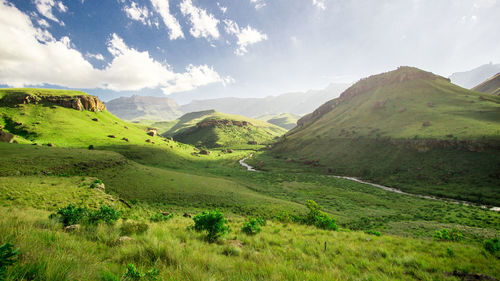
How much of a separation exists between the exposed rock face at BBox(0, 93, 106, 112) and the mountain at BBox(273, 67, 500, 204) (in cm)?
10548

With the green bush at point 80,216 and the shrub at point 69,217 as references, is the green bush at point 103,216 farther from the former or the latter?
the shrub at point 69,217

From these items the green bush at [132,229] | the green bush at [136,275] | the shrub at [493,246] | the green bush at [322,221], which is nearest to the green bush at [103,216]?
the green bush at [132,229]

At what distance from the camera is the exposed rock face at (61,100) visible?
7000 centimetres

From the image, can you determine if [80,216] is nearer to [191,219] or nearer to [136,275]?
[136,275]

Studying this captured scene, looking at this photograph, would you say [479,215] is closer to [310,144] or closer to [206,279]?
[206,279]

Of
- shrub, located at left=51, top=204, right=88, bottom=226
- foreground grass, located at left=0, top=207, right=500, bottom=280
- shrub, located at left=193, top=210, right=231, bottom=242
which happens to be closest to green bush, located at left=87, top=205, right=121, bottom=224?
shrub, located at left=51, top=204, right=88, bottom=226

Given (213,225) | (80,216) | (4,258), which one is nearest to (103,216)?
(80,216)

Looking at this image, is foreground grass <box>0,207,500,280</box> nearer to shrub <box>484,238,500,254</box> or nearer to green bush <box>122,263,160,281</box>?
green bush <box>122,263,160,281</box>

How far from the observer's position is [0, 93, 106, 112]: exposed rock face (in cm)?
7000

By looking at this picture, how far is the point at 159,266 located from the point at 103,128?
99.0 m

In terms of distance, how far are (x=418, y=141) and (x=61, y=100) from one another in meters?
142

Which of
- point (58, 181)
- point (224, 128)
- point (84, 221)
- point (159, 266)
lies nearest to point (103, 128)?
point (58, 181)

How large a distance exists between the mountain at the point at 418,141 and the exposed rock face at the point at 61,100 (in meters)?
105

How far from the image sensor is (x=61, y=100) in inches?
3246
